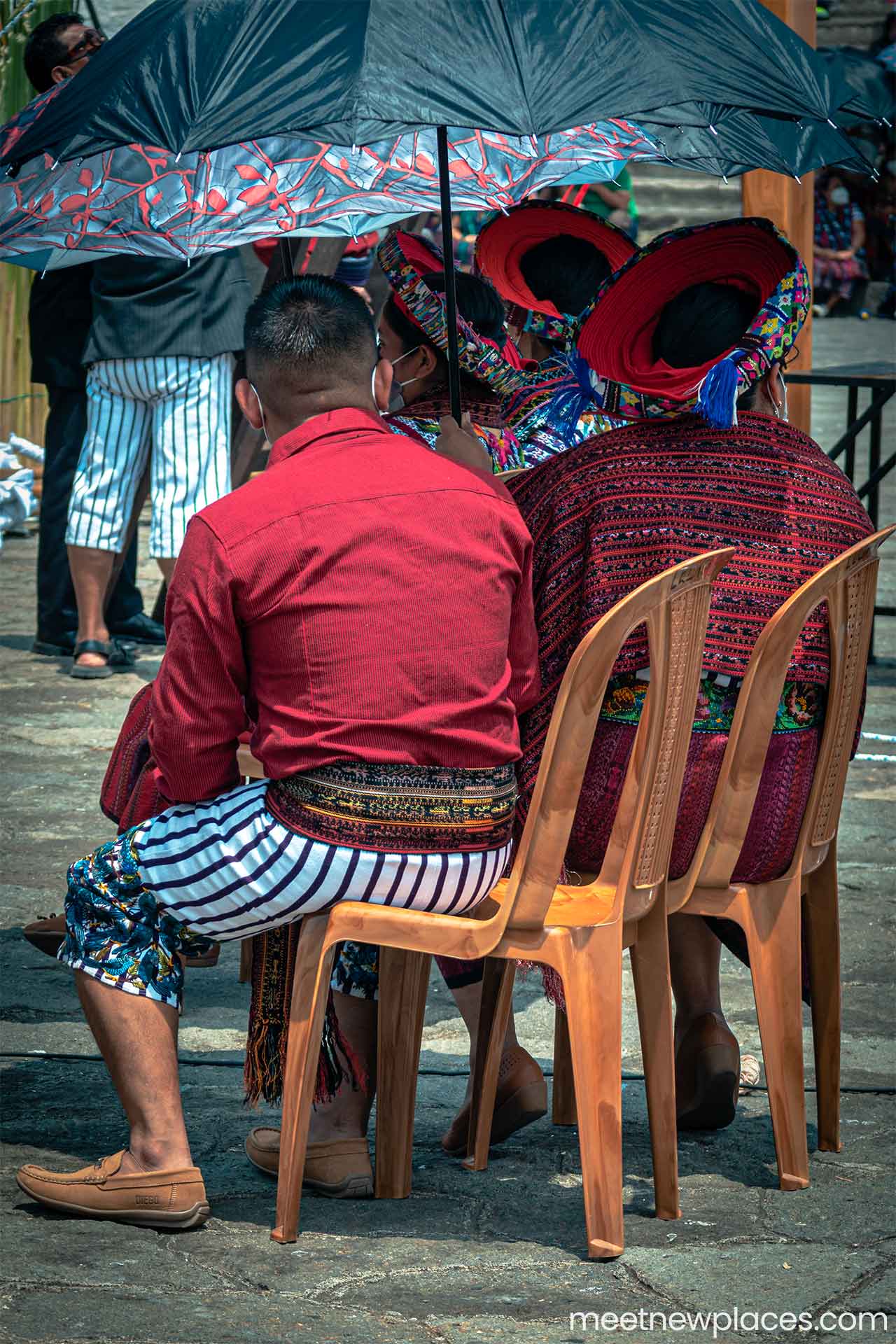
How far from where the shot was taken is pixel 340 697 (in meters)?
2.94

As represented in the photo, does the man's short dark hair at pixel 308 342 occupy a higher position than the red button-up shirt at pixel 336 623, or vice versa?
the man's short dark hair at pixel 308 342

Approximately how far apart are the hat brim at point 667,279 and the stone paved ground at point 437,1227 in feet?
4.82

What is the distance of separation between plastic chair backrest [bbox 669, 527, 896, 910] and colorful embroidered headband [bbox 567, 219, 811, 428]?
39 cm

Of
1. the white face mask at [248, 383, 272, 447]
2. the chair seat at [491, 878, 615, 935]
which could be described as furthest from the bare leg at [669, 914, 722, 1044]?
the white face mask at [248, 383, 272, 447]

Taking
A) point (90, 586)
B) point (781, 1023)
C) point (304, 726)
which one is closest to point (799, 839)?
point (781, 1023)

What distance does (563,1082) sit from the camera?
12.1 ft

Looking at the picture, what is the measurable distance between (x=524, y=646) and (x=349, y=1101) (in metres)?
0.86

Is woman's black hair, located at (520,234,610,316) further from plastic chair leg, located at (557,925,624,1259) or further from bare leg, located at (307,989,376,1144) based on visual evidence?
plastic chair leg, located at (557,925,624,1259)

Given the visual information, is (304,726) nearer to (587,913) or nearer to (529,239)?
(587,913)

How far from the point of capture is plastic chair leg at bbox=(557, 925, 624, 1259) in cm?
300

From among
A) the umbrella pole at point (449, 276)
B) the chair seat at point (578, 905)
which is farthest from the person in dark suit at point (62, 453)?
the chair seat at point (578, 905)

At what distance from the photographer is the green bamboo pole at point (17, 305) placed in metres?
9.65

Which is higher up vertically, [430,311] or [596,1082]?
[430,311]

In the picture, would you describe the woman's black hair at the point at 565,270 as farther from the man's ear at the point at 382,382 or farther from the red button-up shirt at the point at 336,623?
the red button-up shirt at the point at 336,623
